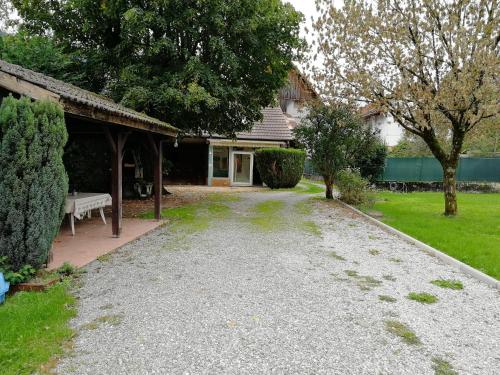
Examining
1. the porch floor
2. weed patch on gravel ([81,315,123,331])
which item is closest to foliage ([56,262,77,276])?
the porch floor

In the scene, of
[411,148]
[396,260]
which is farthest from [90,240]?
[411,148]

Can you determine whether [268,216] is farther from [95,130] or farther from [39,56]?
[39,56]

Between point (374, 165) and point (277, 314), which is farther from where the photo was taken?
point (374, 165)

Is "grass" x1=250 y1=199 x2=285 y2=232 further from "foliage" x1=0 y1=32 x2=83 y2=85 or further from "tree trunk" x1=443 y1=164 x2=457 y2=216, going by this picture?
"foliage" x1=0 y1=32 x2=83 y2=85

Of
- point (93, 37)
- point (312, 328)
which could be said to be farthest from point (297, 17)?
point (312, 328)

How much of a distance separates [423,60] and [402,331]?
9.24m

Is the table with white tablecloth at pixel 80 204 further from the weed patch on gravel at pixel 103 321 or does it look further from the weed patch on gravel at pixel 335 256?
the weed patch on gravel at pixel 335 256

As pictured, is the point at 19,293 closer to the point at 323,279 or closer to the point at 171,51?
the point at 323,279

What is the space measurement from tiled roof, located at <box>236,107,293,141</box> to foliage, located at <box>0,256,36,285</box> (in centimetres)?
1810

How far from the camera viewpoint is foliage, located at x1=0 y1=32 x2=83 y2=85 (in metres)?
13.0

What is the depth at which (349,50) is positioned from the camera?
11539mm

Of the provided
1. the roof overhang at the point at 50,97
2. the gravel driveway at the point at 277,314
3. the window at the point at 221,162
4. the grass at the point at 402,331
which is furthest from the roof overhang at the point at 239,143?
the grass at the point at 402,331

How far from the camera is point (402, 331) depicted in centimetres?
390

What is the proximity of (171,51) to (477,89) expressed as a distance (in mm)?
9235
